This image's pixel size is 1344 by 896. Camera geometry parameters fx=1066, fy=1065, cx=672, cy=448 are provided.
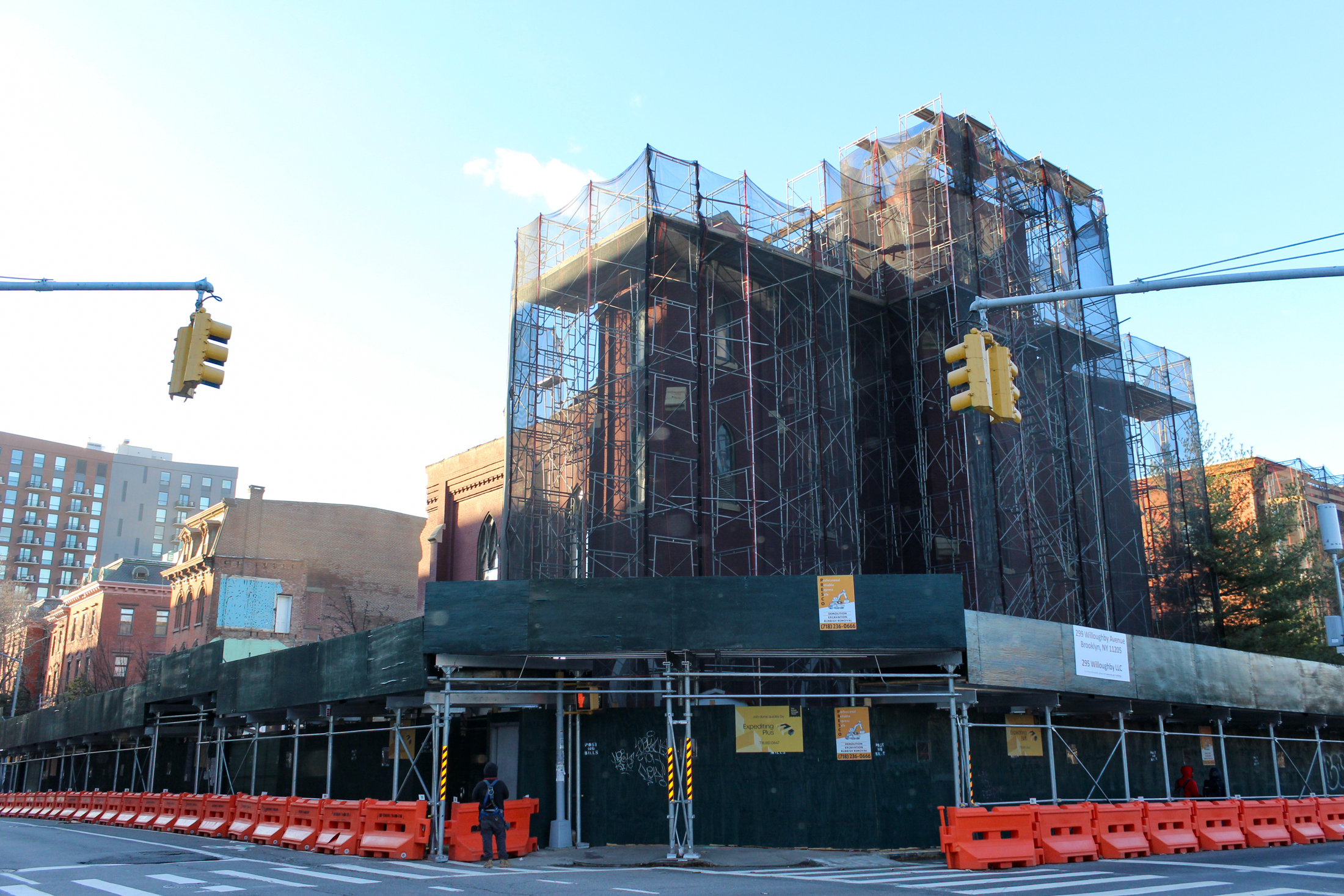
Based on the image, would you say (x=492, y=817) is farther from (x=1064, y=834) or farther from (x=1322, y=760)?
(x=1322, y=760)

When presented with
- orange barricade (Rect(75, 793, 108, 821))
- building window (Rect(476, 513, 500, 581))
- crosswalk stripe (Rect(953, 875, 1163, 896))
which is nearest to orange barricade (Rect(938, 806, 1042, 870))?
crosswalk stripe (Rect(953, 875, 1163, 896))

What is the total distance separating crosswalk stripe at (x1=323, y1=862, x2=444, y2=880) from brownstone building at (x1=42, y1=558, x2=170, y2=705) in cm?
5311

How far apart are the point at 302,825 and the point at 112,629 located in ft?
178

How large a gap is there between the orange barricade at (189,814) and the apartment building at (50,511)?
11898 cm

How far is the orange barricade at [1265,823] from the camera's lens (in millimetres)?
20906

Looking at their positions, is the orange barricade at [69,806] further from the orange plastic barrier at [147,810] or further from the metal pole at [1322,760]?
the metal pole at [1322,760]

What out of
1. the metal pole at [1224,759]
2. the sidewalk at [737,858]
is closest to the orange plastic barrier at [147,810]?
the sidewalk at [737,858]

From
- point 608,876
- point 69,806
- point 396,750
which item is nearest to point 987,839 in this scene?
point 608,876

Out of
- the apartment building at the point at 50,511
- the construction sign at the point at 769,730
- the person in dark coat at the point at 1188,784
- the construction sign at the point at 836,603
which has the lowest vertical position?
the person in dark coat at the point at 1188,784

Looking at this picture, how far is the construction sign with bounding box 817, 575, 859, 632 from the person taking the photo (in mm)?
19281

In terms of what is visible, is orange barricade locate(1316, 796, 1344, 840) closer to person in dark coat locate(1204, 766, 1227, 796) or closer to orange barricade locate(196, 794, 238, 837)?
person in dark coat locate(1204, 766, 1227, 796)

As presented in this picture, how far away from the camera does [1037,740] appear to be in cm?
2216

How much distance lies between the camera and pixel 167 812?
26875 mm

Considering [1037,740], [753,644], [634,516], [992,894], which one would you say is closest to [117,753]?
[634,516]
